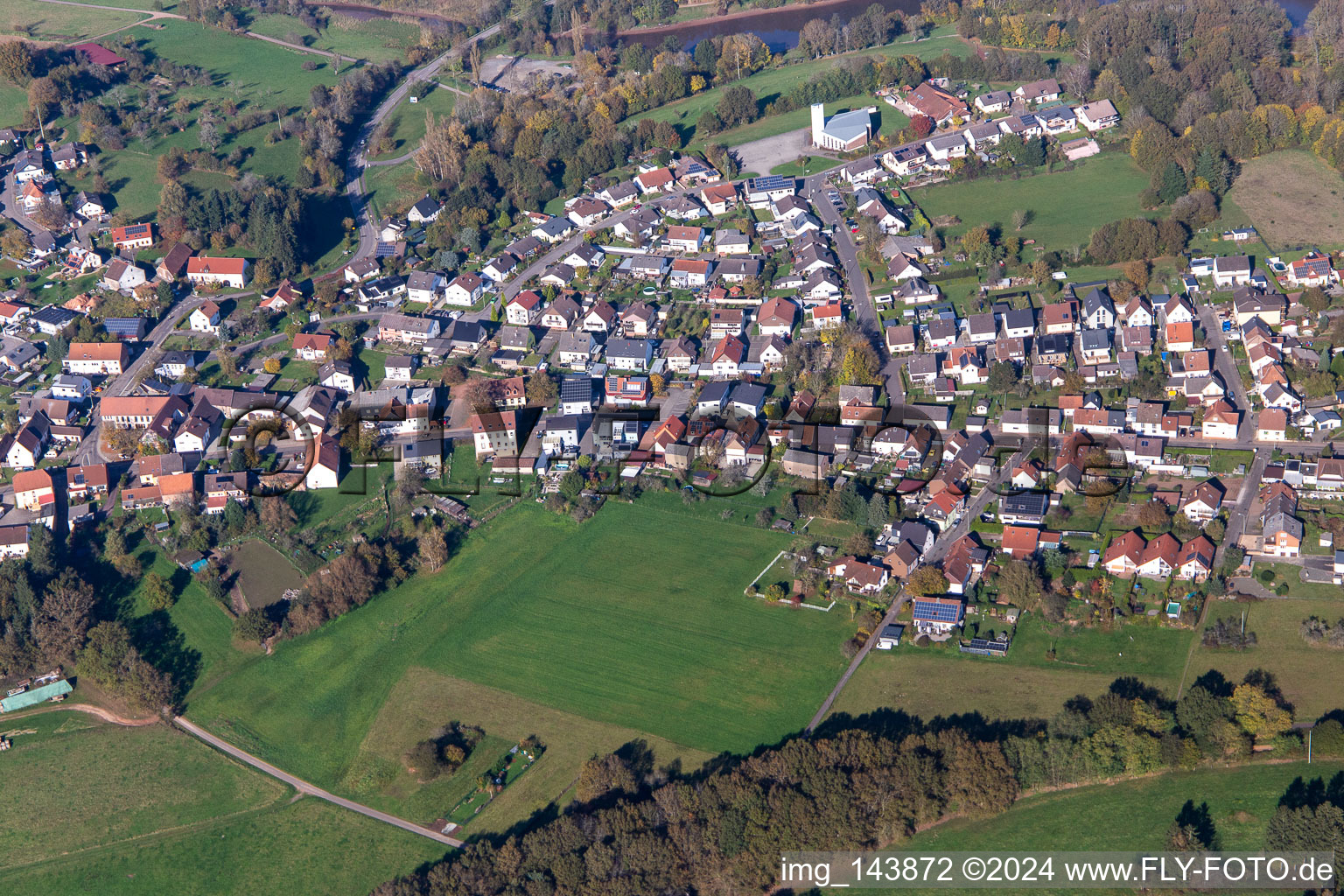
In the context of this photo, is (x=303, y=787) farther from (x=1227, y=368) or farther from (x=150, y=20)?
(x=150, y=20)

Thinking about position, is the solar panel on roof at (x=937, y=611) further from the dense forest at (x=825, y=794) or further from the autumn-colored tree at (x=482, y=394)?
the autumn-colored tree at (x=482, y=394)

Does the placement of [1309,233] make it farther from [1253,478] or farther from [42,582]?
[42,582]

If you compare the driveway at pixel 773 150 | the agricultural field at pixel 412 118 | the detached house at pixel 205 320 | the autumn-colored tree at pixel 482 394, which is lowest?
the autumn-colored tree at pixel 482 394

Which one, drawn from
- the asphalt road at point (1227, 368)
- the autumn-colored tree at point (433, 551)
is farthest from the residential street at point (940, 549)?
the autumn-colored tree at point (433, 551)

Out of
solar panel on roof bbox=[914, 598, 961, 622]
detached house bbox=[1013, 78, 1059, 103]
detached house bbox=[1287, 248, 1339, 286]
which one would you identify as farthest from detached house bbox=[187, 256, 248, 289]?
detached house bbox=[1287, 248, 1339, 286]

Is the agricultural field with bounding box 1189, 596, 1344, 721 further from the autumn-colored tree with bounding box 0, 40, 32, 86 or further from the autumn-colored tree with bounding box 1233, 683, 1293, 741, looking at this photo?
the autumn-colored tree with bounding box 0, 40, 32, 86

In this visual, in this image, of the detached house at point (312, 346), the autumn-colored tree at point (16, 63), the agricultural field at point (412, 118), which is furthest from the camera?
the autumn-colored tree at point (16, 63)
